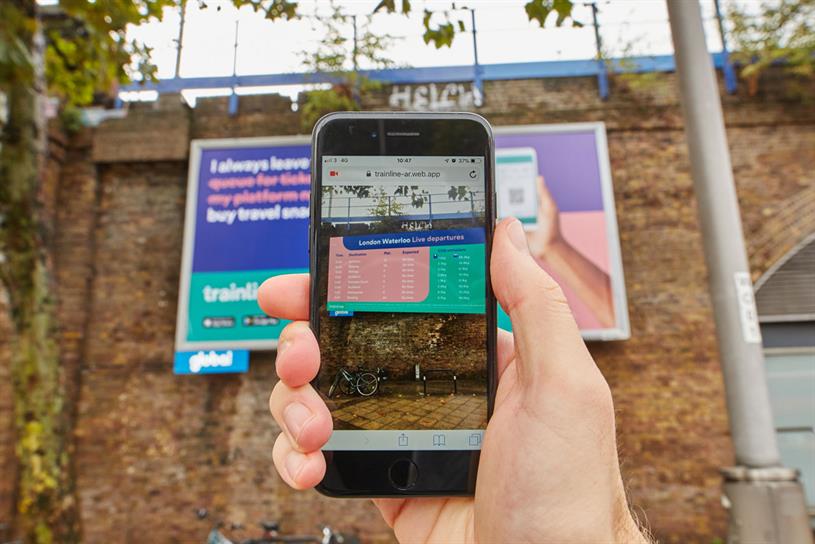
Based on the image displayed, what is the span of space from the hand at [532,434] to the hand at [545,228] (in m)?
4.80

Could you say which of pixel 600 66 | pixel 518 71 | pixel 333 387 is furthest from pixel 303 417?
pixel 600 66

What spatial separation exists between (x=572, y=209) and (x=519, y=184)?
74cm

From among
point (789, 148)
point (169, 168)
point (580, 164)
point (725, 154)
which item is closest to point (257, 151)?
point (169, 168)

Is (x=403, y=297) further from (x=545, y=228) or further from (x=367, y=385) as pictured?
(x=545, y=228)

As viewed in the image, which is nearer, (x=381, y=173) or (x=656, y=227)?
(x=381, y=173)

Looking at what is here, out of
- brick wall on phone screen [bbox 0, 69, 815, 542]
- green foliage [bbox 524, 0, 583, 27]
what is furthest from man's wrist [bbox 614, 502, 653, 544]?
brick wall on phone screen [bbox 0, 69, 815, 542]

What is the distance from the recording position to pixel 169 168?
717 cm

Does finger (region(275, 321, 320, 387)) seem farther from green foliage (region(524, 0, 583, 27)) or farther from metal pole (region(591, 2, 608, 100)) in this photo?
metal pole (region(591, 2, 608, 100))

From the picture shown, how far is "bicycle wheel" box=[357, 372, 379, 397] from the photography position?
5.11 feet

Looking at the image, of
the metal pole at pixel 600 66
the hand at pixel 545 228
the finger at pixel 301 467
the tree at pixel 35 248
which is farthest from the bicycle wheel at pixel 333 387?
the metal pole at pixel 600 66

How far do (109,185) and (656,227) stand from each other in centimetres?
771

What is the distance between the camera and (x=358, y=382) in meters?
1.57

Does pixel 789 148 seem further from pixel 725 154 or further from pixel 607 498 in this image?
pixel 607 498

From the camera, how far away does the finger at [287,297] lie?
1705 mm
